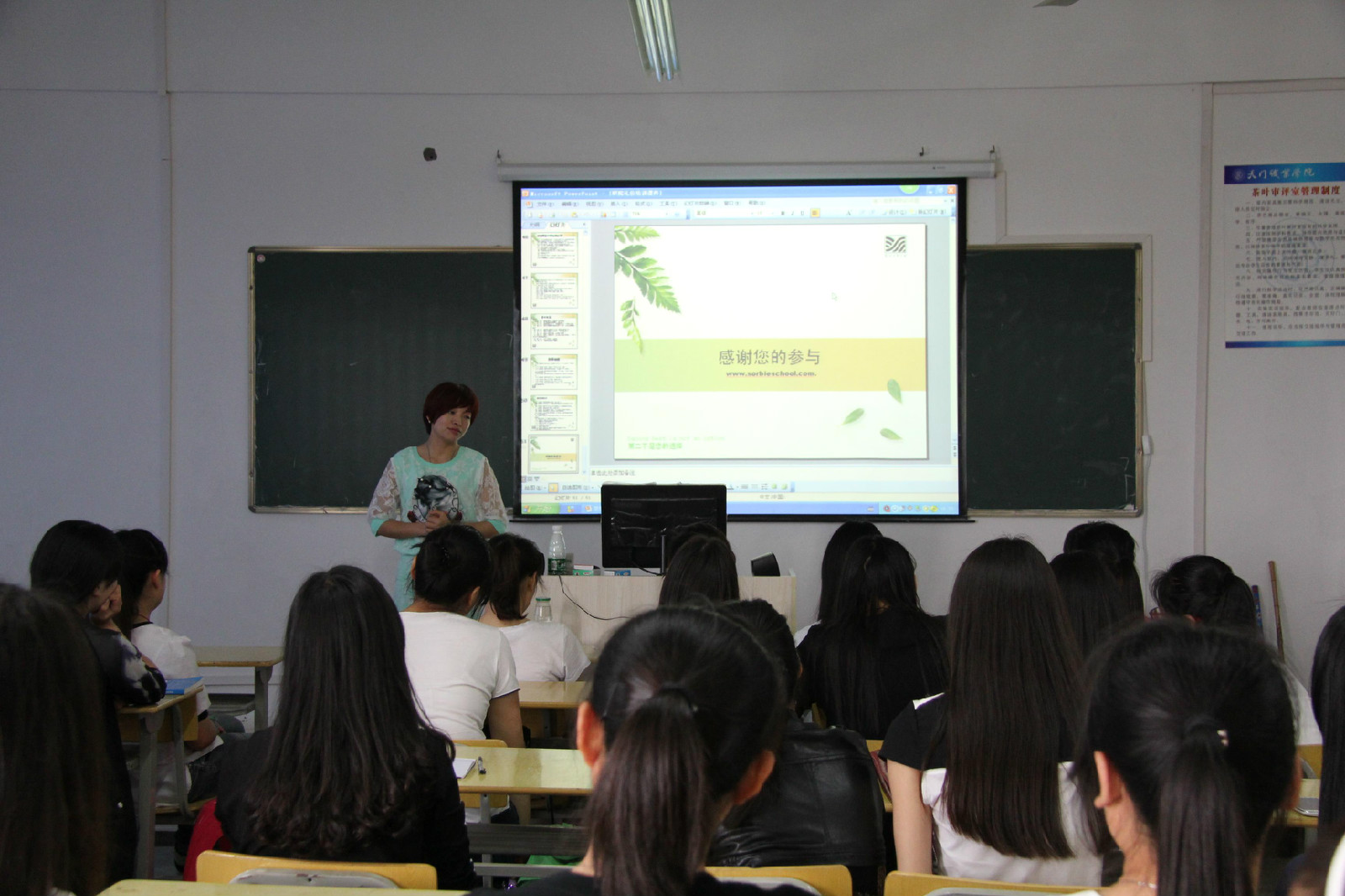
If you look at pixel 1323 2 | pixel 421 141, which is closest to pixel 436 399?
pixel 421 141

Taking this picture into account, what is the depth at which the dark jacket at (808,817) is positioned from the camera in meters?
1.54

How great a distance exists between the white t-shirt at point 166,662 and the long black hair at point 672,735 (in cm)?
219

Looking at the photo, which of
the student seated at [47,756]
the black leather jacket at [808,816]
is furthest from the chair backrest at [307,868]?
the black leather jacket at [808,816]

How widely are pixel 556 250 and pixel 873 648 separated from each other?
288 centimetres

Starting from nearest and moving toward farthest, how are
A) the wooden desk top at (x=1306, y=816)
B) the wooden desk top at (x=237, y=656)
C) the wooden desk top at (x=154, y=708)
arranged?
the wooden desk top at (x=1306, y=816) → the wooden desk top at (x=154, y=708) → the wooden desk top at (x=237, y=656)

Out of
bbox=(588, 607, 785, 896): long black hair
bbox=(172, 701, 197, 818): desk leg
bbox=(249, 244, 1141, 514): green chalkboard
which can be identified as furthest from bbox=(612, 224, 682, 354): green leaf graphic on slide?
bbox=(588, 607, 785, 896): long black hair

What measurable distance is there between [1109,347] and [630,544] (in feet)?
8.48

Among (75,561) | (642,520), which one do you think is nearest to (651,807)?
(75,561)

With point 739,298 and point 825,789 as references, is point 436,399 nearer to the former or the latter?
point 739,298

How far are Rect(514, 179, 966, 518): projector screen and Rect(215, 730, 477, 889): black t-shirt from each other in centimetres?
309

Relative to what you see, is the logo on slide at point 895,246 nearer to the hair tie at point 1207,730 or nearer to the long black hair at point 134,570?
the long black hair at point 134,570

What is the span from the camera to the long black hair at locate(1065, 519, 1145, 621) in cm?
320

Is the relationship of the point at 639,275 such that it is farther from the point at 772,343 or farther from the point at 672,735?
the point at 672,735

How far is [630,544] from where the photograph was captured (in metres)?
3.65
